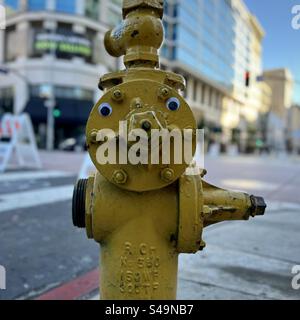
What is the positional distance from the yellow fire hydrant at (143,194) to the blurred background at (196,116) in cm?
101

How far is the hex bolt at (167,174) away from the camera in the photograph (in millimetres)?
1488

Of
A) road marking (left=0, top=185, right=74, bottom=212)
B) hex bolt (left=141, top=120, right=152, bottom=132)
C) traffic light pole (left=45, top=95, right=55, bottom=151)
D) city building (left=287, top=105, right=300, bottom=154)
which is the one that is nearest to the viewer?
hex bolt (left=141, top=120, right=152, bottom=132)

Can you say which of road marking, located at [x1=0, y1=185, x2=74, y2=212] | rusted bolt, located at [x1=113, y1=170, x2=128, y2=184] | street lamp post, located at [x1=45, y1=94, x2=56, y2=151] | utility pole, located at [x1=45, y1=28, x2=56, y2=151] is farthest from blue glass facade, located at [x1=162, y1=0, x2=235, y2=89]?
rusted bolt, located at [x1=113, y1=170, x2=128, y2=184]

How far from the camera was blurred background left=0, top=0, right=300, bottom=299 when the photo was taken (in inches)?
123

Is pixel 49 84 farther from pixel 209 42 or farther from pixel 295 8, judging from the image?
pixel 295 8

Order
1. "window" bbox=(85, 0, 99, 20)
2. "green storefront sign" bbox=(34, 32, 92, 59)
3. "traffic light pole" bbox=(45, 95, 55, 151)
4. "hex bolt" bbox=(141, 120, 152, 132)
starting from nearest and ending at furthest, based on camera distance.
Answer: "hex bolt" bbox=(141, 120, 152, 132)
"traffic light pole" bbox=(45, 95, 55, 151)
"green storefront sign" bbox=(34, 32, 92, 59)
"window" bbox=(85, 0, 99, 20)

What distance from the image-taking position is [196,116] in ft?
131

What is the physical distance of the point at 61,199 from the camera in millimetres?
6004

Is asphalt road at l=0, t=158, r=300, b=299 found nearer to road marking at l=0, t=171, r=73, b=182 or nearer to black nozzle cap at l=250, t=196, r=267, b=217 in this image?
black nozzle cap at l=250, t=196, r=267, b=217

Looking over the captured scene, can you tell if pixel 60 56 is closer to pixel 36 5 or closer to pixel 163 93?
pixel 36 5

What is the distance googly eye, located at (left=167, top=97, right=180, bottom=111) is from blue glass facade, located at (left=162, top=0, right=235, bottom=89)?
126ft
